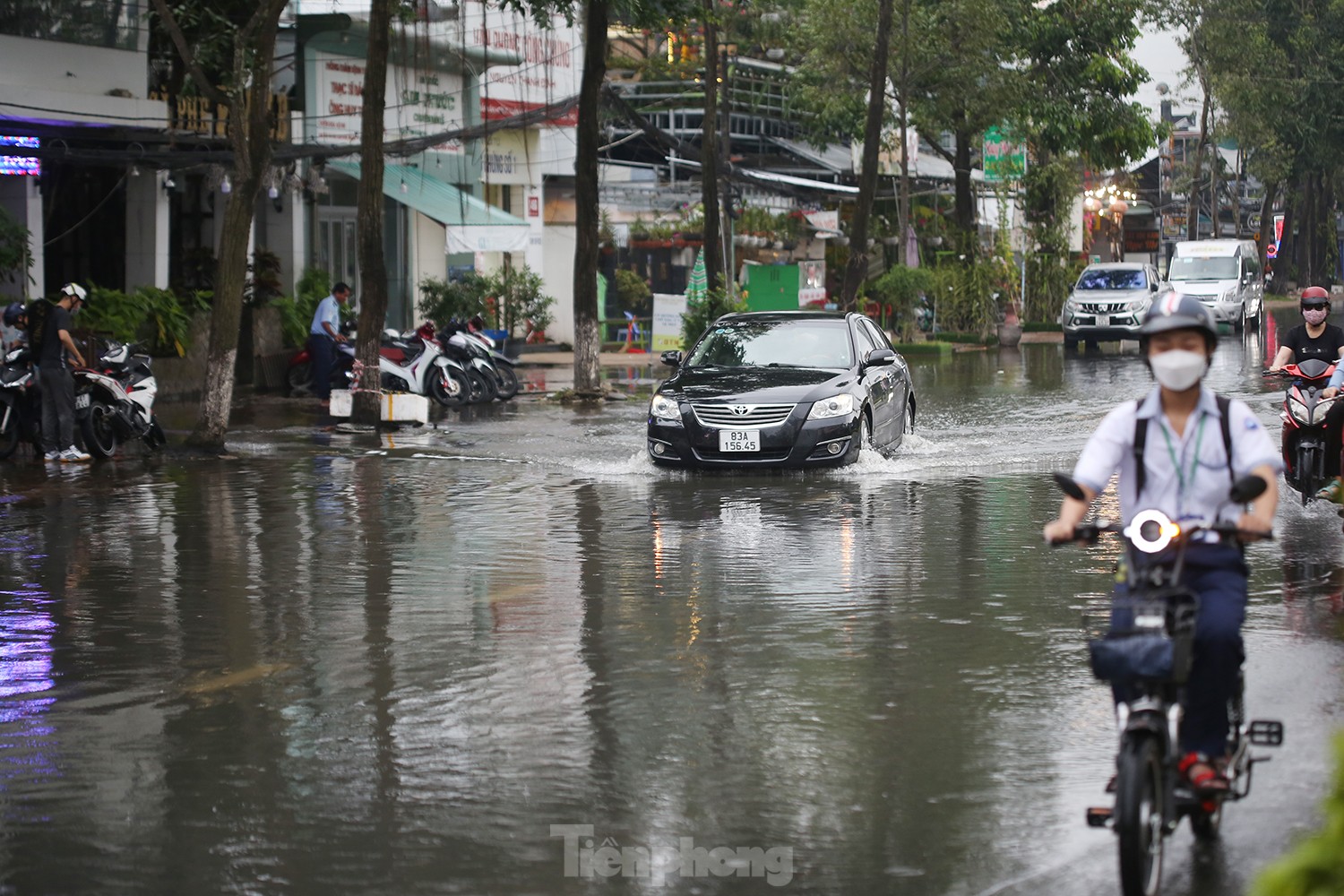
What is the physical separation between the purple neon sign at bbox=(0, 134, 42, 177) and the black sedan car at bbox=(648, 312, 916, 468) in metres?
10.6

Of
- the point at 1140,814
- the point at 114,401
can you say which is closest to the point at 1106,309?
the point at 114,401

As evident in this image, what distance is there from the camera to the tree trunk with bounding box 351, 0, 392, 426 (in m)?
20.2

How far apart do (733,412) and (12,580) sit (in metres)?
6.61

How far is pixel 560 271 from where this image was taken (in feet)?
132

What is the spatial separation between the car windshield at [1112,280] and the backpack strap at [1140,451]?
1419 inches

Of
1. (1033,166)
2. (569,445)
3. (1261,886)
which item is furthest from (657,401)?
(1033,166)

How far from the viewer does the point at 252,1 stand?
1150 inches

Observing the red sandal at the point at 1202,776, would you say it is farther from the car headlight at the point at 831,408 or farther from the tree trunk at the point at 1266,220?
the tree trunk at the point at 1266,220


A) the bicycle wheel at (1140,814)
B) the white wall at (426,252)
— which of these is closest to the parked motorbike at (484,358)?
the white wall at (426,252)

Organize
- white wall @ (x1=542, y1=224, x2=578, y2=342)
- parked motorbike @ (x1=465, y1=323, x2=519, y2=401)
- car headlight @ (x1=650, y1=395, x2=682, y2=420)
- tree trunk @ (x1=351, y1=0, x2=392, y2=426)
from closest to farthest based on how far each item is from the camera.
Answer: car headlight @ (x1=650, y1=395, x2=682, y2=420) → tree trunk @ (x1=351, y1=0, x2=392, y2=426) → parked motorbike @ (x1=465, y1=323, x2=519, y2=401) → white wall @ (x1=542, y1=224, x2=578, y2=342)

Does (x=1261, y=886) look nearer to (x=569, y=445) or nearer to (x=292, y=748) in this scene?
(x=292, y=748)

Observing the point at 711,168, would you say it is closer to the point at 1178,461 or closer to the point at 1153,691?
the point at 1178,461

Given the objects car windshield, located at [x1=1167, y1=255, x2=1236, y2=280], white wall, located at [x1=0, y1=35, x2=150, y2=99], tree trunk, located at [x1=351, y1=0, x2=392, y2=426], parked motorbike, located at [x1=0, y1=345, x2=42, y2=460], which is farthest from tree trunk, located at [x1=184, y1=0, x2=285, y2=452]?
car windshield, located at [x1=1167, y1=255, x2=1236, y2=280]

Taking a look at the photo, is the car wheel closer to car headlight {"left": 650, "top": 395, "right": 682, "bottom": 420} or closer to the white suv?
car headlight {"left": 650, "top": 395, "right": 682, "bottom": 420}
